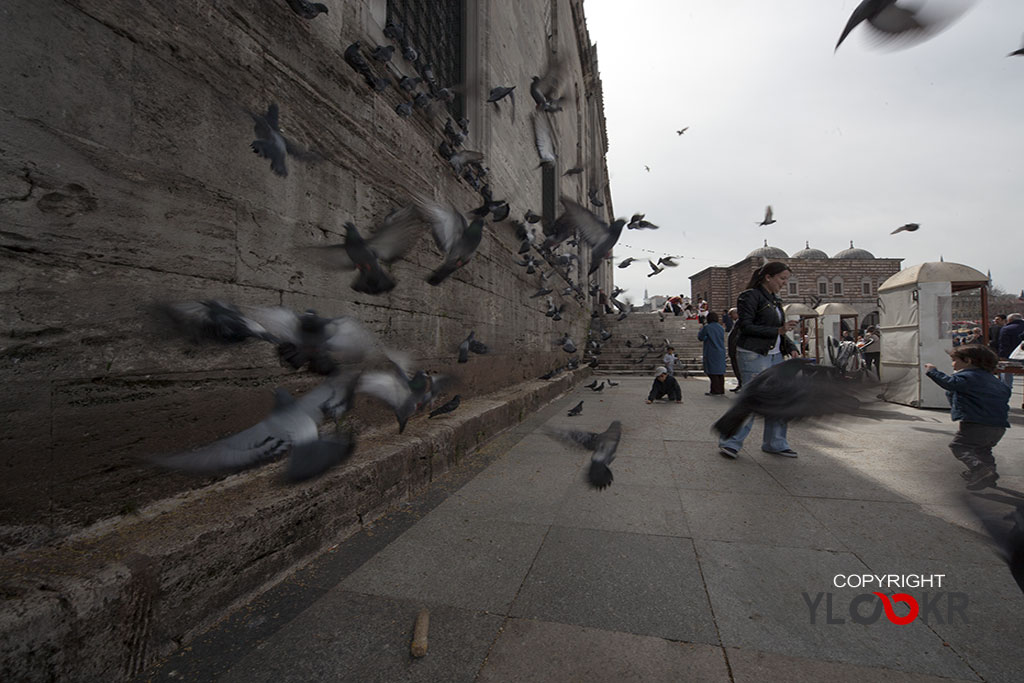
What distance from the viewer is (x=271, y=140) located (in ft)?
8.76

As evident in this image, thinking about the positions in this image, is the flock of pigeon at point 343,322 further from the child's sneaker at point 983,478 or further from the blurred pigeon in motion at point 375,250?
the child's sneaker at point 983,478

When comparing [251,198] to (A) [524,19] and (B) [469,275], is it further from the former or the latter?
(A) [524,19]

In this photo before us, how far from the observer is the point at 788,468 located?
3.90m

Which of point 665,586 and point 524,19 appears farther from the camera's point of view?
point 524,19

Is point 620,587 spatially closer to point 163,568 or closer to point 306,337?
point 163,568

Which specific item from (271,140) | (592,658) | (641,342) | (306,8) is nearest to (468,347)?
(271,140)

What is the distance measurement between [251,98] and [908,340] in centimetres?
920

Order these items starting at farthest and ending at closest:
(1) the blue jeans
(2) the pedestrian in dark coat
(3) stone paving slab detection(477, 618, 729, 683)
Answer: (2) the pedestrian in dark coat
(1) the blue jeans
(3) stone paving slab detection(477, 618, 729, 683)

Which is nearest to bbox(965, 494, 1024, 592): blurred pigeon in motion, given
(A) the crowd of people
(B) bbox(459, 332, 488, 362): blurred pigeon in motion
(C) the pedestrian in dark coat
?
(A) the crowd of people

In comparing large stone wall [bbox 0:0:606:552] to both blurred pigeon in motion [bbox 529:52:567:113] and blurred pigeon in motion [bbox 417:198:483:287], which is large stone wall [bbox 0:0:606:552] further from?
blurred pigeon in motion [bbox 529:52:567:113]

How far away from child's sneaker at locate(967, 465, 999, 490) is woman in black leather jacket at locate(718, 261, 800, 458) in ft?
3.86

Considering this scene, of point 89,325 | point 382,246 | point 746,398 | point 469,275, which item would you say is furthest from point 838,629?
point 469,275

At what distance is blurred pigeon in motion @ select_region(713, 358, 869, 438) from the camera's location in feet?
7.03

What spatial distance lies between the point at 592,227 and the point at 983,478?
361cm
